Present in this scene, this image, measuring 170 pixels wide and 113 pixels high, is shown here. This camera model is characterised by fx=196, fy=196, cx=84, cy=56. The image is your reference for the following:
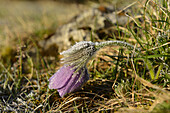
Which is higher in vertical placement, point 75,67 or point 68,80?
point 75,67

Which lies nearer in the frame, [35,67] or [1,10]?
[35,67]

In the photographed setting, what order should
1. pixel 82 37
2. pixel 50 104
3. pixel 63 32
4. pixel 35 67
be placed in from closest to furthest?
pixel 50 104
pixel 35 67
pixel 82 37
pixel 63 32

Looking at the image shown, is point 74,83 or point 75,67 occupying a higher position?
point 75,67

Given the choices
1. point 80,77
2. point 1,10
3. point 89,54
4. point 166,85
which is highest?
point 1,10

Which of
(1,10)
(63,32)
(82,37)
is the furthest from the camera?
(1,10)

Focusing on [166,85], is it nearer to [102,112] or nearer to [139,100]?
[139,100]

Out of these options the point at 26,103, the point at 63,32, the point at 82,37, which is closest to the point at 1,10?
the point at 63,32

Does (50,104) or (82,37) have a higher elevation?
(82,37)
